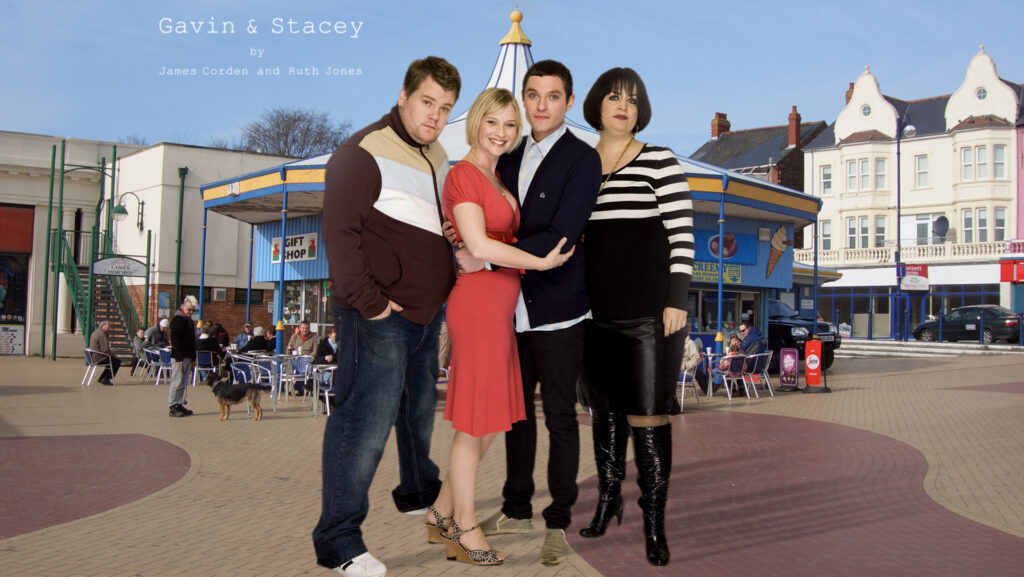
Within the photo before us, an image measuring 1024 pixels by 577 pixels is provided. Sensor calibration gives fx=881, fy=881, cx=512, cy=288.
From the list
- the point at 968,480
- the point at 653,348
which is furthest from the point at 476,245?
the point at 968,480

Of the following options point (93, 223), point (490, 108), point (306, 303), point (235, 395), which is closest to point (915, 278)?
point (306, 303)

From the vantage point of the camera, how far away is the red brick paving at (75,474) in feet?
19.0

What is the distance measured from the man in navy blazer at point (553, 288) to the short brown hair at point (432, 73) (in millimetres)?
425

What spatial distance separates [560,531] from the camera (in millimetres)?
4133

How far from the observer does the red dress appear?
3893mm

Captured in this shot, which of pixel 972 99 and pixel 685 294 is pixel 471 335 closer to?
pixel 685 294

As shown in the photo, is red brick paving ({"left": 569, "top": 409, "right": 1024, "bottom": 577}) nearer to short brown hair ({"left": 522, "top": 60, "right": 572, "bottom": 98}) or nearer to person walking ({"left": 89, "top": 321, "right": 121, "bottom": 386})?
short brown hair ({"left": 522, "top": 60, "right": 572, "bottom": 98})

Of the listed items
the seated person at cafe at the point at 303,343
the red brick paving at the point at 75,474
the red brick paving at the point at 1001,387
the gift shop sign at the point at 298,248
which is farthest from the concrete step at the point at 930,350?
the red brick paving at the point at 75,474

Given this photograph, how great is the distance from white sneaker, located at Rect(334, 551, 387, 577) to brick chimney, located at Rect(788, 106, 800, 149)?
4991 cm

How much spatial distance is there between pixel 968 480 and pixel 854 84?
45799 mm

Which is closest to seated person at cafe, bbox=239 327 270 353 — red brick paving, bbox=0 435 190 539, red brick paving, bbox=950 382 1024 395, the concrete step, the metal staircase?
red brick paving, bbox=0 435 190 539

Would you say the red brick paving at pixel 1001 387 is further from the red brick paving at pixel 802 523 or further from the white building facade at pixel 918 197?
the white building facade at pixel 918 197

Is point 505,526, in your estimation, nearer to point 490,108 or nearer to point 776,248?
point 490,108

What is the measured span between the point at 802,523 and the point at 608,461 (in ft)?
5.56
